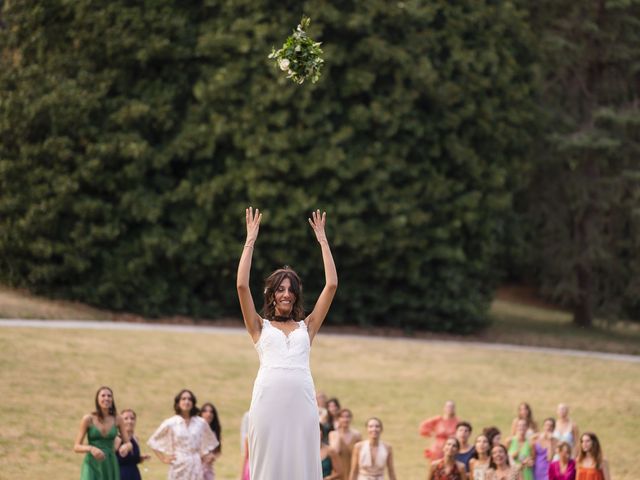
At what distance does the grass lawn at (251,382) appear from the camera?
796 inches

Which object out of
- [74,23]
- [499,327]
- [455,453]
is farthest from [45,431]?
[499,327]

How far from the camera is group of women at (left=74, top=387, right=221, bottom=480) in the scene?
1259 centimetres

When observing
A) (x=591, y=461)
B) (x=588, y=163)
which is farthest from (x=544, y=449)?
(x=588, y=163)

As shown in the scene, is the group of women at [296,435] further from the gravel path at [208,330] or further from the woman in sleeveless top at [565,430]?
the gravel path at [208,330]

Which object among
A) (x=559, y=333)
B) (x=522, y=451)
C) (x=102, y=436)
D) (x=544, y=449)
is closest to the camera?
(x=102, y=436)

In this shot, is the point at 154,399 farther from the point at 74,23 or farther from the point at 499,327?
the point at 499,327

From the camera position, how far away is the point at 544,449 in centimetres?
1484

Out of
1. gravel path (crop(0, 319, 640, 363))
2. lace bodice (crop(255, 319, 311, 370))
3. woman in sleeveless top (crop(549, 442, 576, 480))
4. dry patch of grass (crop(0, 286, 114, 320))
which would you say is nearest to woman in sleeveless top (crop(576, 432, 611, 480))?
woman in sleeveless top (crop(549, 442, 576, 480))

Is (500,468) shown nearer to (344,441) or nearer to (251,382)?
(344,441)

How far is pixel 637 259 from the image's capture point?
3491 cm

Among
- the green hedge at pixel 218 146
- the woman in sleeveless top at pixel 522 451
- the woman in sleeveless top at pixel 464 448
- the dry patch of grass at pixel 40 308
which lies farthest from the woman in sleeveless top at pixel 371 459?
the green hedge at pixel 218 146

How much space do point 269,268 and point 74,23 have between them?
289 inches

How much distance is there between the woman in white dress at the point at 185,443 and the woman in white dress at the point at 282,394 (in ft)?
21.2

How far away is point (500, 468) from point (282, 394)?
6.35m
